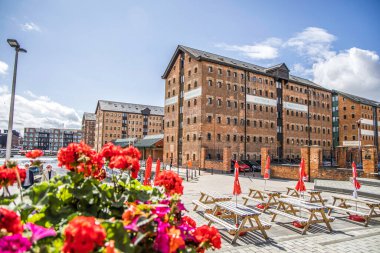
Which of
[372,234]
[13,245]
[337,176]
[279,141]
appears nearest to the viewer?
[13,245]

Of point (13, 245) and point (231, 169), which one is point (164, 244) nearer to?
point (13, 245)

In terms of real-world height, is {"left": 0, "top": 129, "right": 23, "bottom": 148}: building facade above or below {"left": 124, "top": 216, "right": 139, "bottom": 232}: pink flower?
above

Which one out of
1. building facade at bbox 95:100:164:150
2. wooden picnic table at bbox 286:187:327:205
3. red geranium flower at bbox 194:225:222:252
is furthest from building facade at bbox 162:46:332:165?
building facade at bbox 95:100:164:150

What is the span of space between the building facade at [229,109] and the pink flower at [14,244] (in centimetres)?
3459

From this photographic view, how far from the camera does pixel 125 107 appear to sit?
288 feet

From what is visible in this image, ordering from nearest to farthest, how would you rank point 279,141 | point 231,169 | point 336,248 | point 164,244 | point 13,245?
point 13,245 → point 164,244 → point 336,248 → point 231,169 → point 279,141

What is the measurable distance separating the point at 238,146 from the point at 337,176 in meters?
20.7

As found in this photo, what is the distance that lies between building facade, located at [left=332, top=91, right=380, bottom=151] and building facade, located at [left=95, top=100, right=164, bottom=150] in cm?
5422

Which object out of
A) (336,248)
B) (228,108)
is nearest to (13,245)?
(336,248)

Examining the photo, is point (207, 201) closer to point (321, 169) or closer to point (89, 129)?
point (321, 169)

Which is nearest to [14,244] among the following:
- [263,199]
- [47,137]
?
[263,199]

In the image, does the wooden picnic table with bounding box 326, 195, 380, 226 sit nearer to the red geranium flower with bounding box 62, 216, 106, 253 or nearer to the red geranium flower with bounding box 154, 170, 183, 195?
the red geranium flower with bounding box 154, 170, 183, 195

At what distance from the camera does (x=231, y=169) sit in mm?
31188

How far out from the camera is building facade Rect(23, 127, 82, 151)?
16075cm
